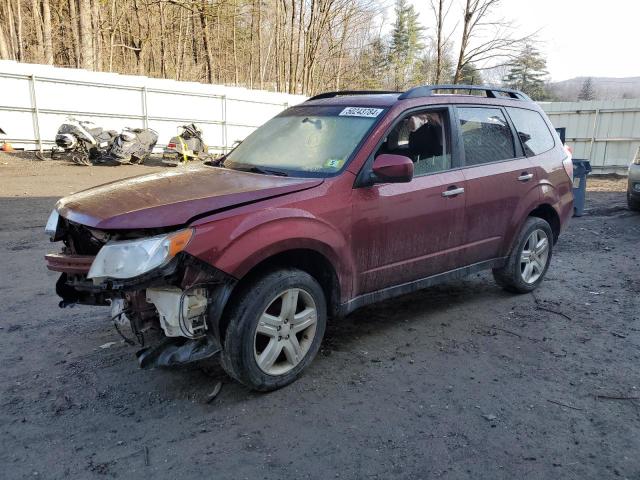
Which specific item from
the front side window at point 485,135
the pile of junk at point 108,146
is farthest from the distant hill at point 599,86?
the front side window at point 485,135

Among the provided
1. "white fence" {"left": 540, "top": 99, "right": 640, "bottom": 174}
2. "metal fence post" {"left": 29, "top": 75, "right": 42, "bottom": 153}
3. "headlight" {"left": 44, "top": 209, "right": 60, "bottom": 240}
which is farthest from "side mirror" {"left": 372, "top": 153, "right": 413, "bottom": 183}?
"white fence" {"left": 540, "top": 99, "right": 640, "bottom": 174}

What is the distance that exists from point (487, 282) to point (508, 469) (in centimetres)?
345

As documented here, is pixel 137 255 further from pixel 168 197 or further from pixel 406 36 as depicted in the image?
pixel 406 36

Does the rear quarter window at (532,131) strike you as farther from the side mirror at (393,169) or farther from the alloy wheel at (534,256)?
the side mirror at (393,169)

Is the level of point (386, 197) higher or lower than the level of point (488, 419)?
higher

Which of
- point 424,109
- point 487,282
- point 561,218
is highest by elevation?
point 424,109

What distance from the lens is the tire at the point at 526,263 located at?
5.07 metres

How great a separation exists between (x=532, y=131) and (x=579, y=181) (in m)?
5.20

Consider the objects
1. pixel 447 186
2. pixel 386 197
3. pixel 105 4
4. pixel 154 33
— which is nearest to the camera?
pixel 386 197

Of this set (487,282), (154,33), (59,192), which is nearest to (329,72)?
(154,33)

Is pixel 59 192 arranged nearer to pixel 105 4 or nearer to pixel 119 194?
pixel 119 194

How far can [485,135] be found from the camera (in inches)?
186

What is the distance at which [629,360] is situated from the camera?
3871 mm

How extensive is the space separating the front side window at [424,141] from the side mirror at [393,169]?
0.48m
